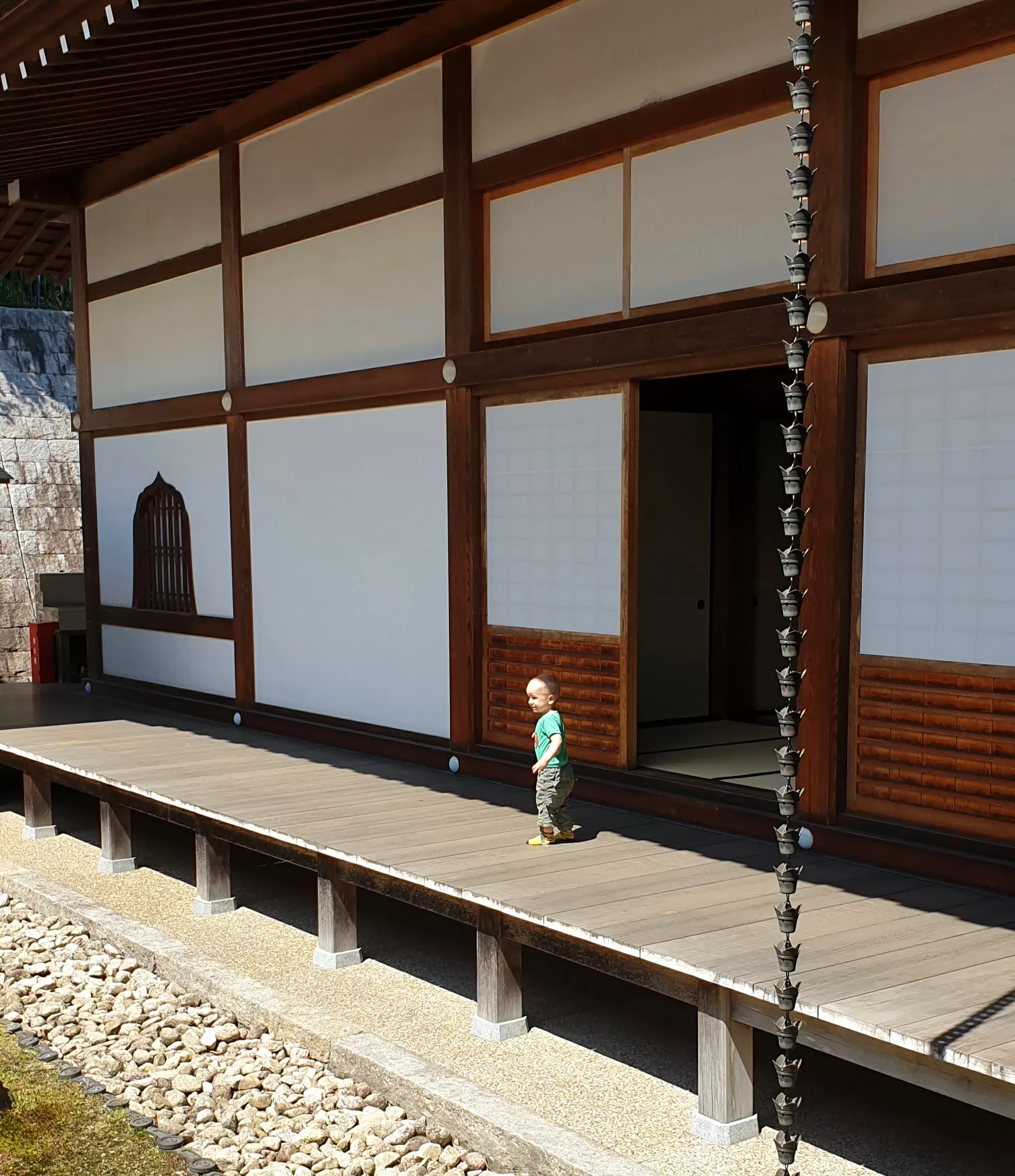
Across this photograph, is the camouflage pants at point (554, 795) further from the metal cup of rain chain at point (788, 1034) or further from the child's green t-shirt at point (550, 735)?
the metal cup of rain chain at point (788, 1034)

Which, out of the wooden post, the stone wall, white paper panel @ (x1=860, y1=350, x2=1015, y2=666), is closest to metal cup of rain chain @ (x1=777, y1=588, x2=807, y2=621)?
white paper panel @ (x1=860, y1=350, x2=1015, y2=666)

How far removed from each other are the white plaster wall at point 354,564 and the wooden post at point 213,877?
1.24 m

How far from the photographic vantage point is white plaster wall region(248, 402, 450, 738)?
6.64 meters

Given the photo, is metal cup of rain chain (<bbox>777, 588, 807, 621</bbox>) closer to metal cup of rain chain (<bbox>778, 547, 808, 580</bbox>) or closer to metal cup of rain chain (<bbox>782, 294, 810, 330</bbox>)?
metal cup of rain chain (<bbox>778, 547, 808, 580</bbox>)

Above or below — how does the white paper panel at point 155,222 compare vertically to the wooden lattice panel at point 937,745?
above

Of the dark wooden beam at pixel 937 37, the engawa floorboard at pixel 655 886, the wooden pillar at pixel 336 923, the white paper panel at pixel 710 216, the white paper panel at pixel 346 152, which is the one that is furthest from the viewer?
the white paper panel at pixel 346 152

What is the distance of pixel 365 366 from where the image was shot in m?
7.06

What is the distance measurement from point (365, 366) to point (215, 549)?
83.5 inches

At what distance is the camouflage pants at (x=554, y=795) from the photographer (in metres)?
4.79

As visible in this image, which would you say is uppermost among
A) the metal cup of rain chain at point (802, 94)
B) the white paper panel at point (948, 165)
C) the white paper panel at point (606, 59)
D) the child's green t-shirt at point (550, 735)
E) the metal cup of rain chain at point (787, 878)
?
the white paper panel at point (606, 59)

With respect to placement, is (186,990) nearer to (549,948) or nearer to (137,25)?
(549,948)

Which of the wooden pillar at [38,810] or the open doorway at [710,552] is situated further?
the open doorway at [710,552]

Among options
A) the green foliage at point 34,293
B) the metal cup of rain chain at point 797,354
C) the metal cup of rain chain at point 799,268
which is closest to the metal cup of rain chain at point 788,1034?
the metal cup of rain chain at point 797,354

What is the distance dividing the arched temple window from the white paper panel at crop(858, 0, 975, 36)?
581 centimetres
